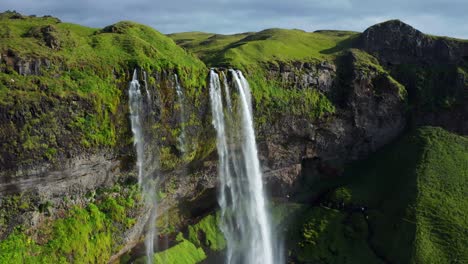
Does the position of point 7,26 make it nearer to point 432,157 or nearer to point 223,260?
point 223,260

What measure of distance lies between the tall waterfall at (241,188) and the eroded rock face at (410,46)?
23798 millimetres

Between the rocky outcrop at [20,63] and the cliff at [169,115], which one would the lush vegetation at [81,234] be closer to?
the cliff at [169,115]

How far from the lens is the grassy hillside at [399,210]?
4028cm

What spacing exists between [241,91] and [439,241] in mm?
22296

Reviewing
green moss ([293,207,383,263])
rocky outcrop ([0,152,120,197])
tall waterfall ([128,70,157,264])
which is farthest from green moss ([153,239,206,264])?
green moss ([293,207,383,263])

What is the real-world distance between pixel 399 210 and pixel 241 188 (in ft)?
50.9

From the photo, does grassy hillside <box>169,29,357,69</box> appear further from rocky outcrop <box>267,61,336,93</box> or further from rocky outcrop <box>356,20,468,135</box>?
rocky outcrop <box>356,20,468,135</box>

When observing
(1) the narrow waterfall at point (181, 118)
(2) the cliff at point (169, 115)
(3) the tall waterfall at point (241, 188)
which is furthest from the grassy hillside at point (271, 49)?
(1) the narrow waterfall at point (181, 118)

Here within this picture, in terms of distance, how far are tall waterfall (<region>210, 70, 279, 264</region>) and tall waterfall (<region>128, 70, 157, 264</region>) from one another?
295 inches

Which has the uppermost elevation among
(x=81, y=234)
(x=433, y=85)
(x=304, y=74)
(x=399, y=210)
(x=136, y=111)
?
(x=304, y=74)

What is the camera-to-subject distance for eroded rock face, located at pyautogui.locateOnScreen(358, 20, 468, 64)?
5662 centimetres

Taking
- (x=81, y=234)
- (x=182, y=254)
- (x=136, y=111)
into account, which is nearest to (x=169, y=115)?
(x=136, y=111)

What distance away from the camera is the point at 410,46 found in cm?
5684

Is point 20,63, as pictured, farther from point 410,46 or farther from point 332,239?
point 410,46
